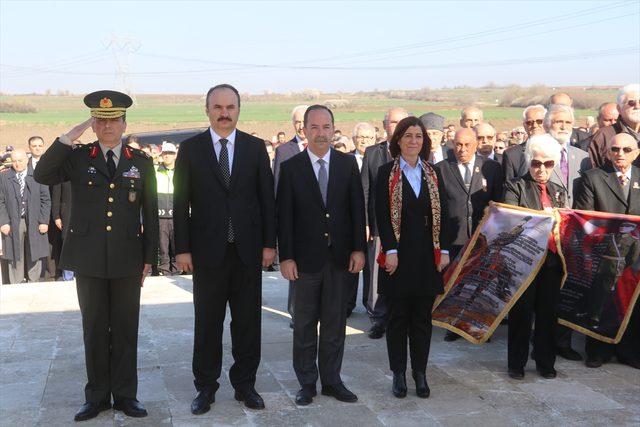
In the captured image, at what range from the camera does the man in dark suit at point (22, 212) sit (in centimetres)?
952

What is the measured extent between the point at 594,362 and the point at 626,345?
318 mm

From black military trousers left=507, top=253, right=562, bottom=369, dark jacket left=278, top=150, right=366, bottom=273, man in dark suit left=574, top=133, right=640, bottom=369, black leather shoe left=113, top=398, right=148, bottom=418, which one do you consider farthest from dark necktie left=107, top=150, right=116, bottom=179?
man in dark suit left=574, top=133, right=640, bottom=369

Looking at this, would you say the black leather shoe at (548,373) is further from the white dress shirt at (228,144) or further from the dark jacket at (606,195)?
the white dress shirt at (228,144)

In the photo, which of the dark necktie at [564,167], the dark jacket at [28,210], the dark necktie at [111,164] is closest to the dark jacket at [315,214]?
the dark necktie at [111,164]

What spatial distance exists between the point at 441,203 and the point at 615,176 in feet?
5.29

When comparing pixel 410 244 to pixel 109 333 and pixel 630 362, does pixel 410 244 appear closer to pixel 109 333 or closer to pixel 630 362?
pixel 109 333

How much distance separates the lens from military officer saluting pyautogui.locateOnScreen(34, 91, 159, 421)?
4.61m

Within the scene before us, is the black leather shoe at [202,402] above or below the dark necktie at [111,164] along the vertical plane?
below

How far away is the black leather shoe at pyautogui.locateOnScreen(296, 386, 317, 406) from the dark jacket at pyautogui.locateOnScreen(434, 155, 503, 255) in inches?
82.0

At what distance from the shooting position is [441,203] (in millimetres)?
5117

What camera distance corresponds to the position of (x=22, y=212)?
9.65 m

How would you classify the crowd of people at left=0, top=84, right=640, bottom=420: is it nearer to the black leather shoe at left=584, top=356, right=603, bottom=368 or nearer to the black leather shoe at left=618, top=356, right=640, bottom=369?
the black leather shoe at left=584, top=356, right=603, bottom=368

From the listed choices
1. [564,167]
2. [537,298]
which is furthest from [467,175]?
[537,298]

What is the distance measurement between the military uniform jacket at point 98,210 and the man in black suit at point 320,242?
94cm
